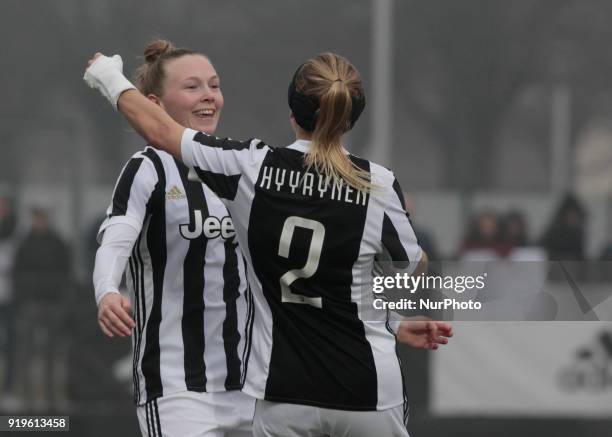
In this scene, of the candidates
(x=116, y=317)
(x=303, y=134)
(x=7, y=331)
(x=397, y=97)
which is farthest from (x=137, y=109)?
(x=397, y=97)

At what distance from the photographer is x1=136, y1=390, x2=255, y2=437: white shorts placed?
4.10 meters

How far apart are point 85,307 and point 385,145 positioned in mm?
7526

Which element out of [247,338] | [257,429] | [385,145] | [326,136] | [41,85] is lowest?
[257,429]

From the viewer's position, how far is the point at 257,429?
3637 mm

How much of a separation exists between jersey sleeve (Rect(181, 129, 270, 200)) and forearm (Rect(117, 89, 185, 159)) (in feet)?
0.09

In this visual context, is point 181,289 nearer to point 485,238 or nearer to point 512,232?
point 485,238

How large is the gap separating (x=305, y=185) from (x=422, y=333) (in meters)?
0.61

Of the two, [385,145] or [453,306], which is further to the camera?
[385,145]

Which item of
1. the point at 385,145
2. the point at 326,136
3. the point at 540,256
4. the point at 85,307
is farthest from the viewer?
the point at 385,145

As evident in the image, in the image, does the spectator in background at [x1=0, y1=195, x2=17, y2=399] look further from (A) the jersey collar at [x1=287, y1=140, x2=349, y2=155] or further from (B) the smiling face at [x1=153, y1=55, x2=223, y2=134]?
(A) the jersey collar at [x1=287, y1=140, x2=349, y2=155]

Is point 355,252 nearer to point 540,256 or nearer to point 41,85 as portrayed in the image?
point 540,256

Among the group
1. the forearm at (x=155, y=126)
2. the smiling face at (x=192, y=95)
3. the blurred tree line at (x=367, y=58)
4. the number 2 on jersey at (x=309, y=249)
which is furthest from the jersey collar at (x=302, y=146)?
the blurred tree line at (x=367, y=58)

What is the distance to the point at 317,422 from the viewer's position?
3.59 meters

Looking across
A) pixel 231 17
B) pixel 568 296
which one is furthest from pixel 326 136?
pixel 231 17
